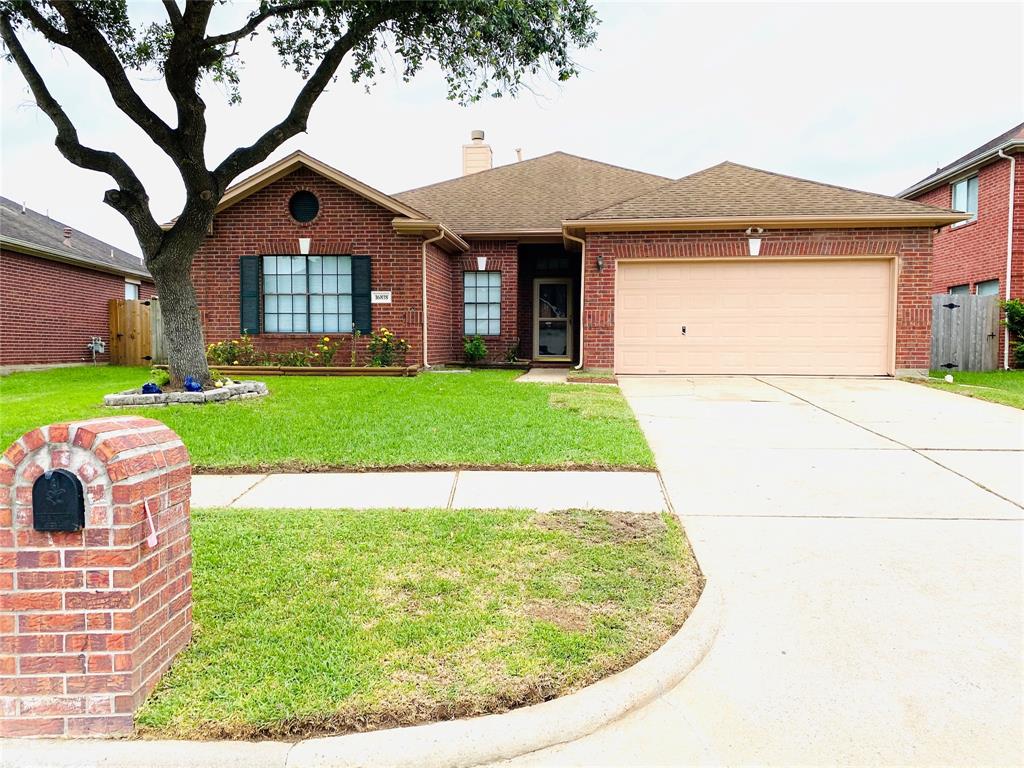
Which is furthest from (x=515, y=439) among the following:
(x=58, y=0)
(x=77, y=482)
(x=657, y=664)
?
(x=58, y=0)

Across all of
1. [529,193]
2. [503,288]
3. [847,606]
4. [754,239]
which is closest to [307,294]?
[503,288]

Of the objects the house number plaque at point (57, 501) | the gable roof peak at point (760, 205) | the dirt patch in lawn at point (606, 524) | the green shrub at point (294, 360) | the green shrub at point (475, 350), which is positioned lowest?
the dirt patch in lawn at point (606, 524)

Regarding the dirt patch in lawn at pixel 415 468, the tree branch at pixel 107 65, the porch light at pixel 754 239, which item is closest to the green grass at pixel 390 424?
the dirt patch in lawn at pixel 415 468

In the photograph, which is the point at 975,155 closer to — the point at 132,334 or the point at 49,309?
the point at 132,334

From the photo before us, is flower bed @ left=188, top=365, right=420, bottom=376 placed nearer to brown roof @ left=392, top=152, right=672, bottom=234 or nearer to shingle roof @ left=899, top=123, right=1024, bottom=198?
brown roof @ left=392, top=152, right=672, bottom=234

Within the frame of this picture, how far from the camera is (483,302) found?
17.1 m

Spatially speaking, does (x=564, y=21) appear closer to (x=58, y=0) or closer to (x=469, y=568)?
(x=58, y=0)

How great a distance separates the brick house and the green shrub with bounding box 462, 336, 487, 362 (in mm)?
320

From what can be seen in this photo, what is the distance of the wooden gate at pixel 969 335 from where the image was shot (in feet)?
55.2

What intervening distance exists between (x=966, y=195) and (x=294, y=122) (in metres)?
18.4

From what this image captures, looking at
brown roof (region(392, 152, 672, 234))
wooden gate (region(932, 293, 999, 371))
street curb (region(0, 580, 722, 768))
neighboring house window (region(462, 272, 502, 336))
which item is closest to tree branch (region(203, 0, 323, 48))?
brown roof (region(392, 152, 672, 234))

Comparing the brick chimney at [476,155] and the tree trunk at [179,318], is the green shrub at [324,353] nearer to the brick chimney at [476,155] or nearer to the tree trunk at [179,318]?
the tree trunk at [179,318]

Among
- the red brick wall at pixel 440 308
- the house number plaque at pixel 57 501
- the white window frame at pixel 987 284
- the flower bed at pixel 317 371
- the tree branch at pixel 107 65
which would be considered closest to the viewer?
the house number plaque at pixel 57 501

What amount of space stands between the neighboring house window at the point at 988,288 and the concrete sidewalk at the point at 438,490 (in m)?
16.8
